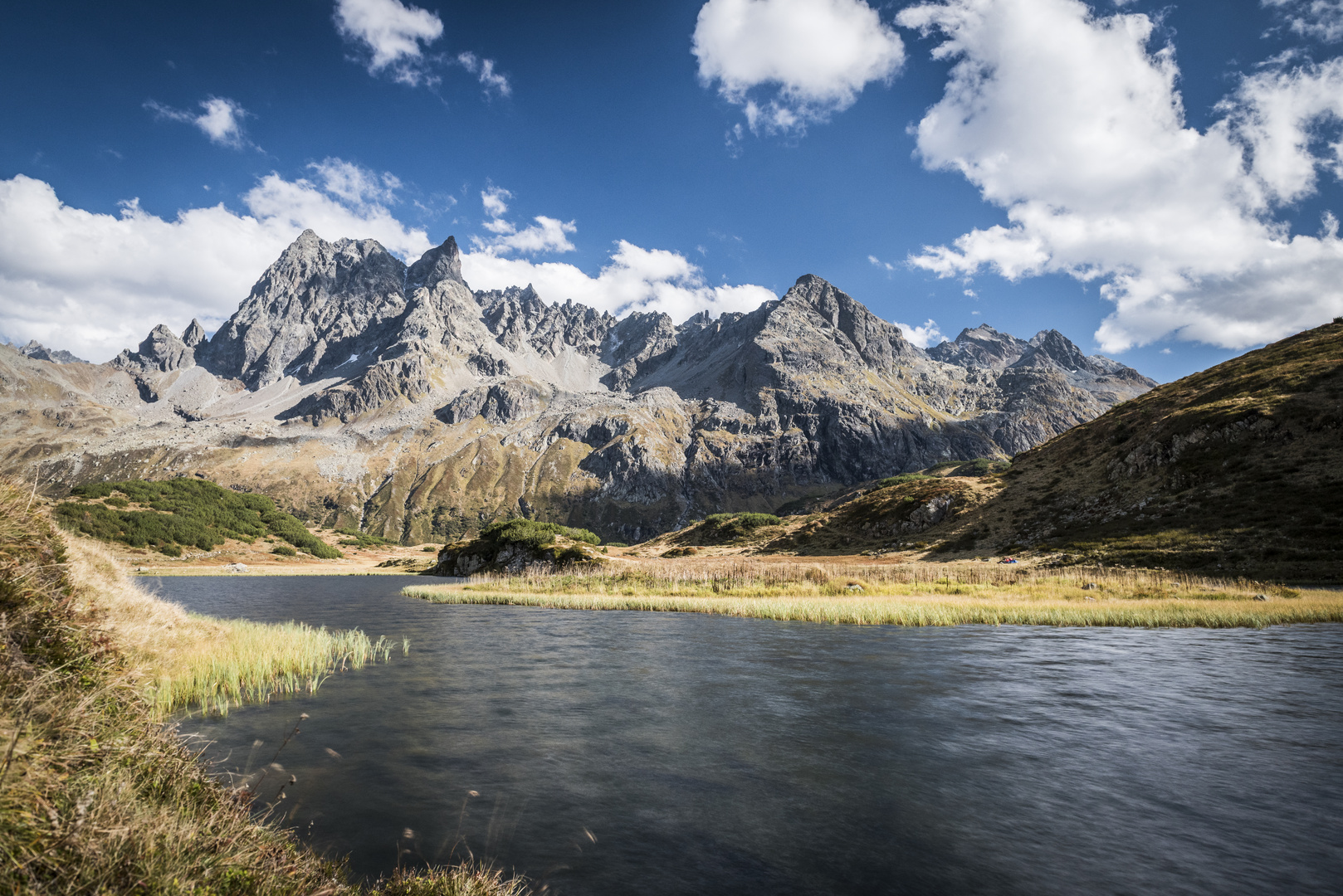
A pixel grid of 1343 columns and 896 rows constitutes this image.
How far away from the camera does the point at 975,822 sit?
11.8 metres

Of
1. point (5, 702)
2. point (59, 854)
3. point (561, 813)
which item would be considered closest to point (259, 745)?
point (561, 813)

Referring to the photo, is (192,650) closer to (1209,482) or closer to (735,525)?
(1209,482)

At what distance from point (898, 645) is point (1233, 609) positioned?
23.2m

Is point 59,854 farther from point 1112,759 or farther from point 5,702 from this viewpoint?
point 1112,759

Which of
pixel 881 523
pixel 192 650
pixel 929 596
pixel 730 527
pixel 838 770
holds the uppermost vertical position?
pixel 881 523

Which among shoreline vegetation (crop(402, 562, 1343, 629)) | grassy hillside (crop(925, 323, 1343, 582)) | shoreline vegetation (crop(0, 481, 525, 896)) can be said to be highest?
grassy hillside (crop(925, 323, 1343, 582))

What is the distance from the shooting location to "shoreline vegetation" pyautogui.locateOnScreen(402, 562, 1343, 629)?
124ft

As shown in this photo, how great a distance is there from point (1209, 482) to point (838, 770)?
82.8 m

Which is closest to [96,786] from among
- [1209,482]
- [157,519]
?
[1209,482]

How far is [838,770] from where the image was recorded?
14.4 m

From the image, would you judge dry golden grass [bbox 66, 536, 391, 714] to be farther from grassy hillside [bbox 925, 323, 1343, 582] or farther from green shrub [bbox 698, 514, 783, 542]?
green shrub [bbox 698, 514, 783, 542]

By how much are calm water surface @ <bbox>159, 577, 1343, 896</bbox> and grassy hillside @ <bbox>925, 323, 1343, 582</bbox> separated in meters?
36.7

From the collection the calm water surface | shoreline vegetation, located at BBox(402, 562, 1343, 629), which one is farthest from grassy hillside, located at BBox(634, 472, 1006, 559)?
the calm water surface

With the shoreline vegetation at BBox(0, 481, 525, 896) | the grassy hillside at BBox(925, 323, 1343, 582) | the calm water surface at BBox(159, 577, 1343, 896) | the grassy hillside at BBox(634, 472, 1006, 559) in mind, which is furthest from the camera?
the grassy hillside at BBox(634, 472, 1006, 559)
